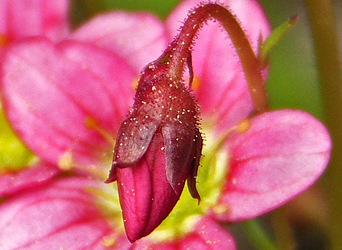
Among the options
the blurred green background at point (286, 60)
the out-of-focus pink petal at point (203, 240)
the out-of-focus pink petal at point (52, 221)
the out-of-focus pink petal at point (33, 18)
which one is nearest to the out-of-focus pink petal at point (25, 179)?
the out-of-focus pink petal at point (52, 221)

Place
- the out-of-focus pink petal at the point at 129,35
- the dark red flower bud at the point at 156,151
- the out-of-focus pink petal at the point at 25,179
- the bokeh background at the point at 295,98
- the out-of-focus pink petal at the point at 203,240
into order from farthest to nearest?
the bokeh background at the point at 295,98, the out-of-focus pink petal at the point at 129,35, the out-of-focus pink petal at the point at 25,179, the out-of-focus pink petal at the point at 203,240, the dark red flower bud at the point at 156,151

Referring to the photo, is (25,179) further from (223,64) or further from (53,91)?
(223,64)

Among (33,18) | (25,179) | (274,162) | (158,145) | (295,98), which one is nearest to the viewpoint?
(158,145)

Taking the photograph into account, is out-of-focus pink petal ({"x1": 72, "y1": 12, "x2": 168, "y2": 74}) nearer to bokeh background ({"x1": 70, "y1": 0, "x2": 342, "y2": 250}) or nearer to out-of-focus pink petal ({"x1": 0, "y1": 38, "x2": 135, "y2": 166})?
out-of-focus pink petal ({"x1": 0, "y1": 38, "x2": 135, "y2": 166})

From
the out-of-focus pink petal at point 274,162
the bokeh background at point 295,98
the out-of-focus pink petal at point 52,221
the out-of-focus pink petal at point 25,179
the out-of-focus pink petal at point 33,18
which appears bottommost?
the bokeh background at point 295,98

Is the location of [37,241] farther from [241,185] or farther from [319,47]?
[319,47]

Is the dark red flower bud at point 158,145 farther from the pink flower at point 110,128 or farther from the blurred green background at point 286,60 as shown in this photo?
the blurred green background at point 286,60

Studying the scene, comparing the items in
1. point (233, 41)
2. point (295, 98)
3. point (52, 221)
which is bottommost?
point (295, 98)

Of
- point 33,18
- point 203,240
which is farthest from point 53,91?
point 203,240
